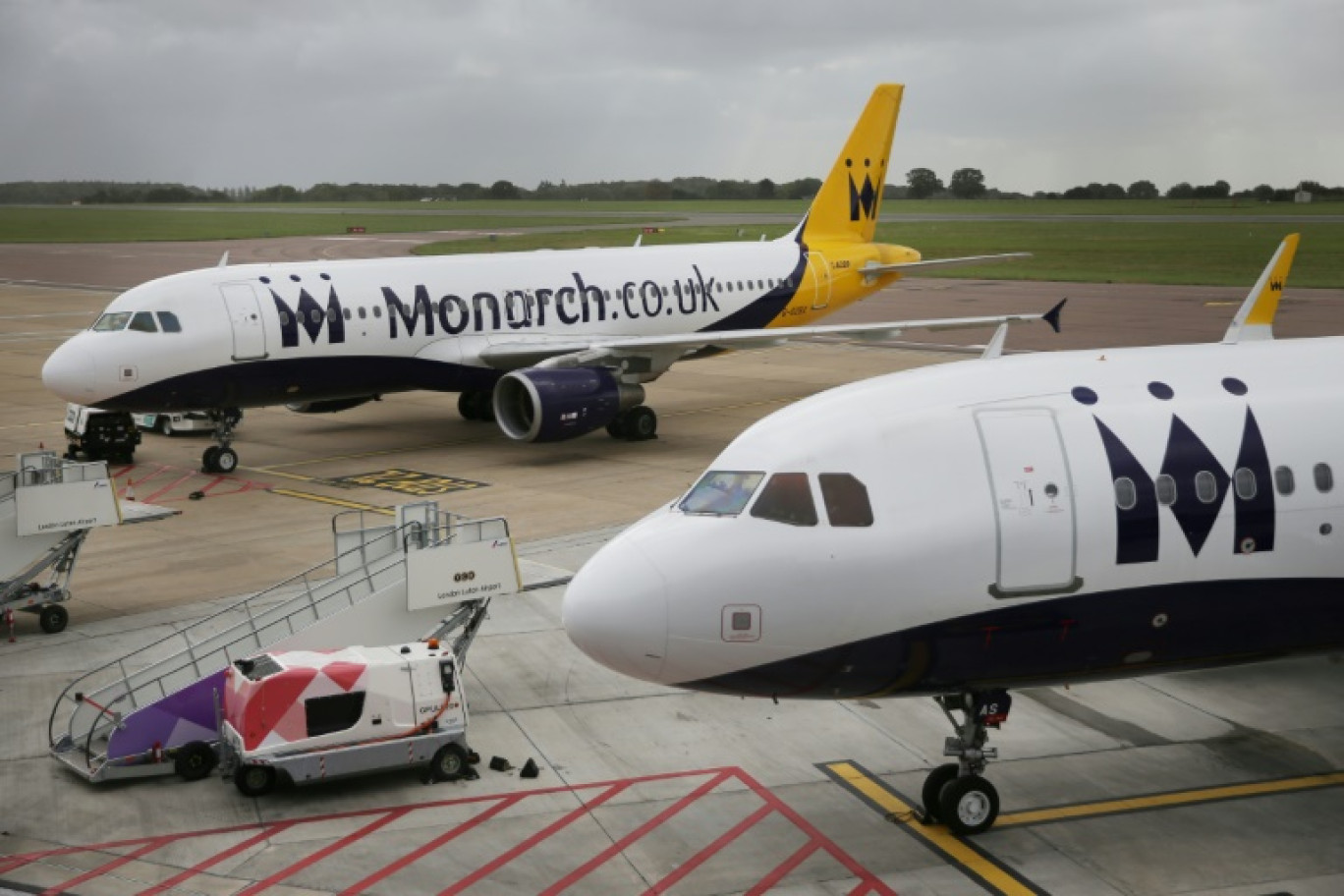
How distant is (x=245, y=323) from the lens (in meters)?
31.3

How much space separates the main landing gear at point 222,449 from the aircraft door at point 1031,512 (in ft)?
73.6

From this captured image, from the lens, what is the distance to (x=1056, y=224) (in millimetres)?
115375

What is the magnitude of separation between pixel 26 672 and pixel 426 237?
106 meters

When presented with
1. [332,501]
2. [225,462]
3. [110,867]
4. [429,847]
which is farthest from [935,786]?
[225,462]

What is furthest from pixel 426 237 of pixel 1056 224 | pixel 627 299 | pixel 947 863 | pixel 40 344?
pixel 947 863

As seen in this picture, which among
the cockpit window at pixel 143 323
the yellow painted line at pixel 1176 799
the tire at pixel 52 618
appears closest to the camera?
the yellow painted line at pixel 1176 799

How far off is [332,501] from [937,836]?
57.9 ft

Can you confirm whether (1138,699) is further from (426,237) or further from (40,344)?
(426,237)

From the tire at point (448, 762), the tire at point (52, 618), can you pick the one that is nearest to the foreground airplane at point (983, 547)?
the tire at point (448, 762)

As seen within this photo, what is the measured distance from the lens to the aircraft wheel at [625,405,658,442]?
34938 millimetres

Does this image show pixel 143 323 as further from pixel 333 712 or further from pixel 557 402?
pixel 333 712

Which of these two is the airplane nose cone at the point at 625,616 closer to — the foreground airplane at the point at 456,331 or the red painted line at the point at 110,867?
the red painted line at the point at 110,867

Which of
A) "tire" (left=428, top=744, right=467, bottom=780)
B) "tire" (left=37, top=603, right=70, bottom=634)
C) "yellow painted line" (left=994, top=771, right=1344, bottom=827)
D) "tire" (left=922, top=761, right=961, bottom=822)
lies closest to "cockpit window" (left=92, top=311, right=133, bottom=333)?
"tire" (left=37, top=603, right=70, bottom=634)

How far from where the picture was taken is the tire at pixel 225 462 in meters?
32.4
